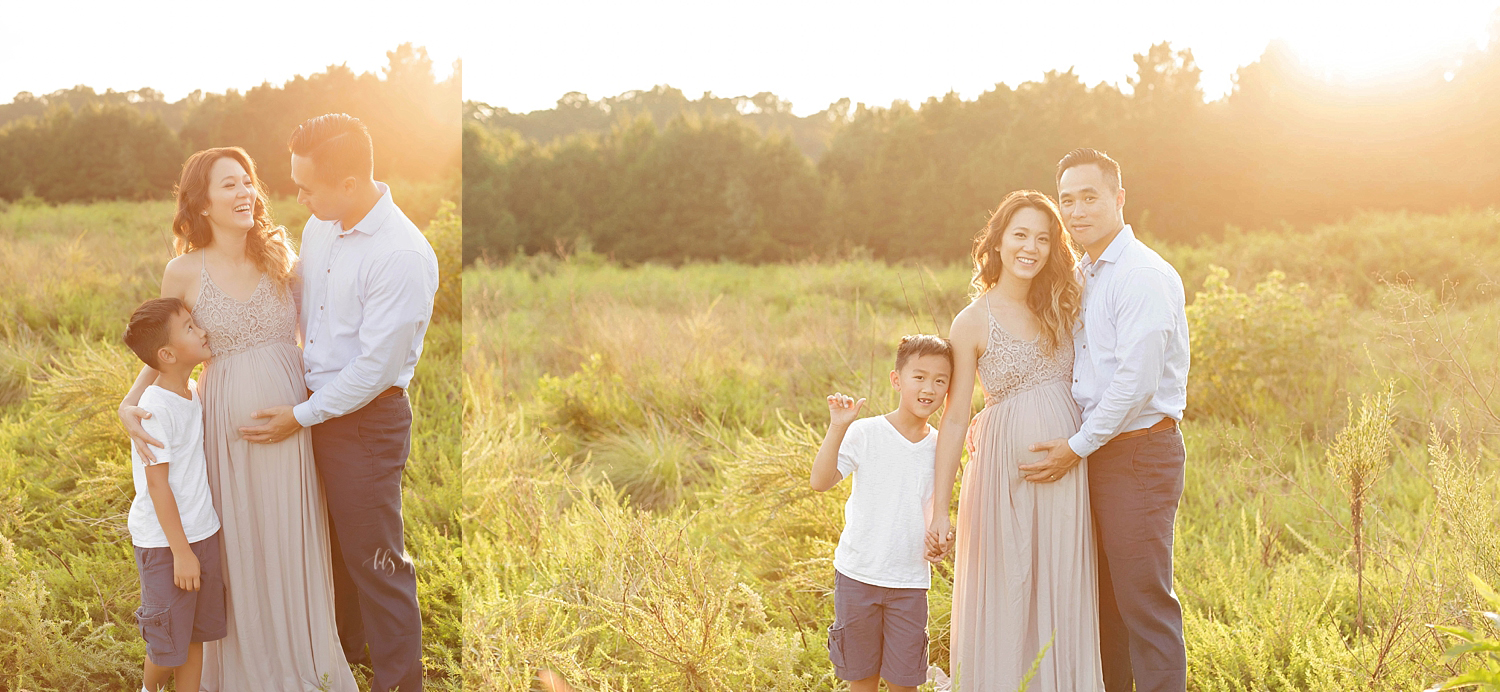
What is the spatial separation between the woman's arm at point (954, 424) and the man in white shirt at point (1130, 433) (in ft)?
0.86

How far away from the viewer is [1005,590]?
2848mm

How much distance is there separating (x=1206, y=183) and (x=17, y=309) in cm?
2356

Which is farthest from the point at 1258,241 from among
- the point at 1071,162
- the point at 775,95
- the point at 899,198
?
the point at 775,95

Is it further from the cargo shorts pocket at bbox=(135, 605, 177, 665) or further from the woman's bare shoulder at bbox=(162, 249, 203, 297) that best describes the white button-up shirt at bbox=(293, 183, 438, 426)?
the cargo shorts pocket at bbox=(135, 605, 177, 665)

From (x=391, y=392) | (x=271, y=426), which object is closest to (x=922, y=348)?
(x=391, y=392)

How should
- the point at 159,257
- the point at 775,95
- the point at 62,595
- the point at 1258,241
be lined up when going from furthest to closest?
the point at 775,95 < the point at 1258,241 < the point at 159,257 < the point at 62,595

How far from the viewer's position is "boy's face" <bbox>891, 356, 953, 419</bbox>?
2695 millimetres

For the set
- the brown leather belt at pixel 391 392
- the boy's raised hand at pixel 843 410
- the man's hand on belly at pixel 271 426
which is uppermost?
the boy's raised hand at pixel 843 410

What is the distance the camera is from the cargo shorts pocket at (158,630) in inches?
109

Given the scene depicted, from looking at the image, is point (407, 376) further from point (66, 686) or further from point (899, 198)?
point (899, 198)

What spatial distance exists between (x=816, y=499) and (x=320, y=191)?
275 centimetres

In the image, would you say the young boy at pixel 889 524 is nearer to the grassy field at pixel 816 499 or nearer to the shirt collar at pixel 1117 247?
the grassy field at pixel 816 499

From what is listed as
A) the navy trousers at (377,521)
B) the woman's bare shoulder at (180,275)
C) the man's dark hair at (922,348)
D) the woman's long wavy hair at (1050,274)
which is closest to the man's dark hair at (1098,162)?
the woman's long wavy hair at (1050,274)

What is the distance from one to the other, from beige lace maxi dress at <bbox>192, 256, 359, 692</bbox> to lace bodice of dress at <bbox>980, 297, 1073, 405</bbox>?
95.1 inches
